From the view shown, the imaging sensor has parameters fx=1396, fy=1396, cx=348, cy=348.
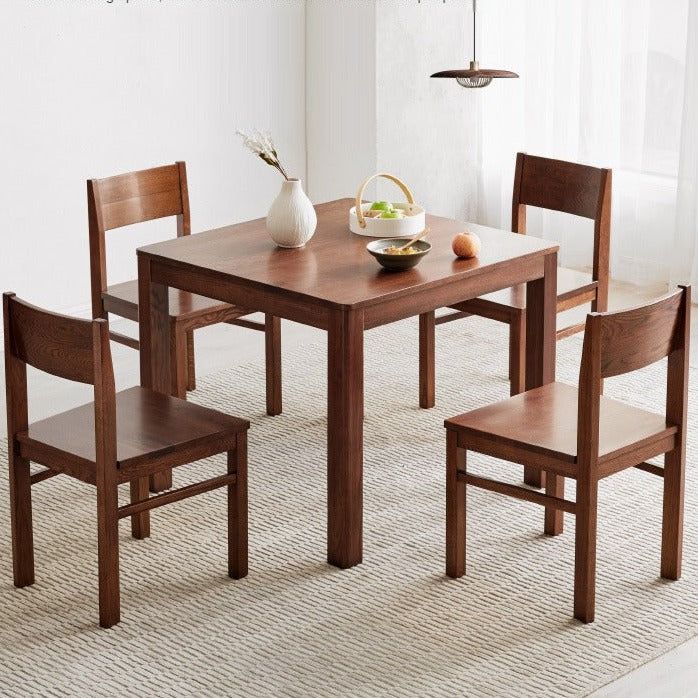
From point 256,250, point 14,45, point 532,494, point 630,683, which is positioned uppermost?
point 14,45

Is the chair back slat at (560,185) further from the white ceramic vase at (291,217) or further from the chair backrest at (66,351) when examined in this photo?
the chair backrest at (66,351)

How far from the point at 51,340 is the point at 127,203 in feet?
4.52

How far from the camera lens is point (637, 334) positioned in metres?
3.07

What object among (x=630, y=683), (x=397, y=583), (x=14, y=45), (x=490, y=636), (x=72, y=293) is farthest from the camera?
(x=72, y=293)

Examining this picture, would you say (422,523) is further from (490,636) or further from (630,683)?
(630,683)

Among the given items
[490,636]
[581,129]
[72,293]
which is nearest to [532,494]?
[490,636]

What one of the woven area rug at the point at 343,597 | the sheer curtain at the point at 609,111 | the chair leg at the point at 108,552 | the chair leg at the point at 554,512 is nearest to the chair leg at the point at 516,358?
the woven area rug at the point at 343,597

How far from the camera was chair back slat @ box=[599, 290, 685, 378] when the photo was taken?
3014 mm

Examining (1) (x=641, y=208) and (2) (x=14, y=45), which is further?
(1) (x=641, y=208)

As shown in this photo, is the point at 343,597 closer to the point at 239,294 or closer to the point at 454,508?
the point at 454,508

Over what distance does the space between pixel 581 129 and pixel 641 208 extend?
1.41 feet

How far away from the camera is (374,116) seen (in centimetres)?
581

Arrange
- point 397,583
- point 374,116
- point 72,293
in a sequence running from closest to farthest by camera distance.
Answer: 1. point 397,583
2. point 72,293
3. point 374,116

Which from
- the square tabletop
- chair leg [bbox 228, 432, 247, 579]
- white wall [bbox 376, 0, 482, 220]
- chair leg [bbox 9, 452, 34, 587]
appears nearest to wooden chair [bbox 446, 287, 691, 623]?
the square tabletop
